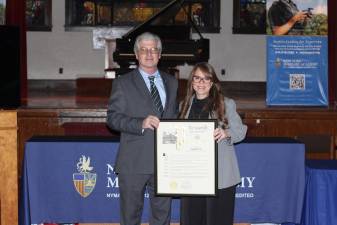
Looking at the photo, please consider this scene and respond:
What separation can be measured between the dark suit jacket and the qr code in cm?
301

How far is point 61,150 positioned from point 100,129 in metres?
1.37

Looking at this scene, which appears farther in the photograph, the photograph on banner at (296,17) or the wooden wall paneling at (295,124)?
the photograph on banner at (296,17)

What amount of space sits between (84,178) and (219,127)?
3.84ft

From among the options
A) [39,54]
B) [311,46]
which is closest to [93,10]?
[39,54]

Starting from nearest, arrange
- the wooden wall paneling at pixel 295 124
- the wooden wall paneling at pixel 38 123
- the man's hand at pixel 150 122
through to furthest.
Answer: the man's hand at pixel 150 122, the wooden wall paneling at pixel 38 123, the wooden wall paneling at pixel 295 124

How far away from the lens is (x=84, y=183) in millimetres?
3990

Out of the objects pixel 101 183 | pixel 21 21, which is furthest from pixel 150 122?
pixel 21 21

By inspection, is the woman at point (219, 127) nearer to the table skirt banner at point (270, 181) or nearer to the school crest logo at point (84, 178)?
the table skirt banner at point (270, 181)

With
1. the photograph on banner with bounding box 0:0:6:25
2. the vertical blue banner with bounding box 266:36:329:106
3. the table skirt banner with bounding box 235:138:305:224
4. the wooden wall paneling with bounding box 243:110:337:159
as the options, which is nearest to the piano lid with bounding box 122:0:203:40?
the photograph on banner with bounding box 0:0:6:25

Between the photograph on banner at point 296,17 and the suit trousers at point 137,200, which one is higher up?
the photograph on banner at point 296,17

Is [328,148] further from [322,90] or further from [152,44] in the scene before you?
[152,44]

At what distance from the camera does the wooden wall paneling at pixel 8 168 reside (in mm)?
3820

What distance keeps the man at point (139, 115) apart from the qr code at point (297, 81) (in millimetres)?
2953

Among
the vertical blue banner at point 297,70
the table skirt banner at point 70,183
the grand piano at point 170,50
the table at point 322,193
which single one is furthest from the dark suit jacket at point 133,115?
the grand piano at point 170,50
